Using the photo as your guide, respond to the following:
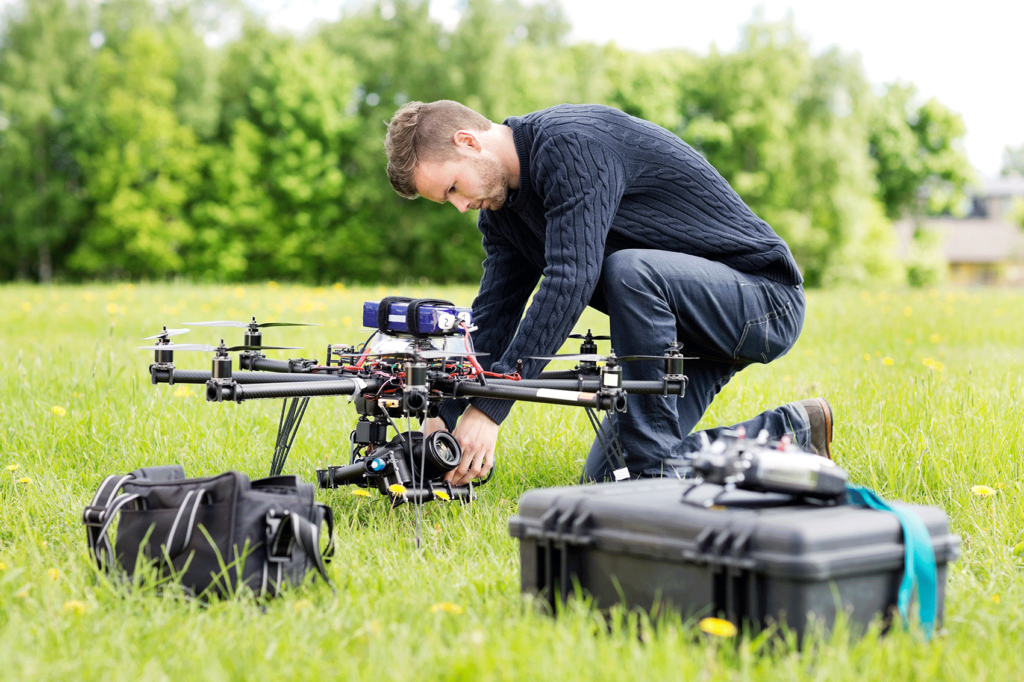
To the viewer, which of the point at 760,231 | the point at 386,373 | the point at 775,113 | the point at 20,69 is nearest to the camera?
the point at 386,373

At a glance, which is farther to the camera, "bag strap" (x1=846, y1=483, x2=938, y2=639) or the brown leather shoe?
the brown leather shoe

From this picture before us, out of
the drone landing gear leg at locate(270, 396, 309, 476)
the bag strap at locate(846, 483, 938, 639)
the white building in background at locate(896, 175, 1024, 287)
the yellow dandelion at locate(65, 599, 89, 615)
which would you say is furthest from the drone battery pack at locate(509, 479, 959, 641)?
the white building in background at locate(896, 175, 1024, 287)

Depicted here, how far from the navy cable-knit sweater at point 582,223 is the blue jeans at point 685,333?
0.39 feet

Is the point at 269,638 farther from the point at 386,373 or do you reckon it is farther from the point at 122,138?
the point at 122,138

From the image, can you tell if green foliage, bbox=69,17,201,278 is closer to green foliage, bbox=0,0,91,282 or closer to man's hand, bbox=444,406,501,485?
green foliage, bbox=0,0,91,282

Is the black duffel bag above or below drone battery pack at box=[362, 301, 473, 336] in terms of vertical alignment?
below

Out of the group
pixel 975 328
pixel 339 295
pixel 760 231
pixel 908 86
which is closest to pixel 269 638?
pixel 760 231

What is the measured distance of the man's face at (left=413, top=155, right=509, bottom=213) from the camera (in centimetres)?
325

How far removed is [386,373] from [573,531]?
97 cm

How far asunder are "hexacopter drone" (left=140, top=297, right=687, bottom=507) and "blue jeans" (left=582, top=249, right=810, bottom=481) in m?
0.18

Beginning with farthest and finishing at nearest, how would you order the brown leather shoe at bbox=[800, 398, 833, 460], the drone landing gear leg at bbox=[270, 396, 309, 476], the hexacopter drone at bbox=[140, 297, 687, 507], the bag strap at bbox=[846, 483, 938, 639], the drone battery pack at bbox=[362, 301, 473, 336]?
the brown leather shoe at bbox=[800, 398, 833, 460] → the drone landing gear leg at bbox=[270, 396, 309, 476] → the drone battery pack at bbox=[362, 301, 473, 336] → the hexacopter drone at bbox=[140, 297, 687, 507] → the bag strap at bbox=[846, 483, 938, 639]

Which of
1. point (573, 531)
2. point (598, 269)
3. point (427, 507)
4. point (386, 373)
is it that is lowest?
point (427, 507)

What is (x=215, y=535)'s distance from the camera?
2.28m

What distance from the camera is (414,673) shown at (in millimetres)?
1765
